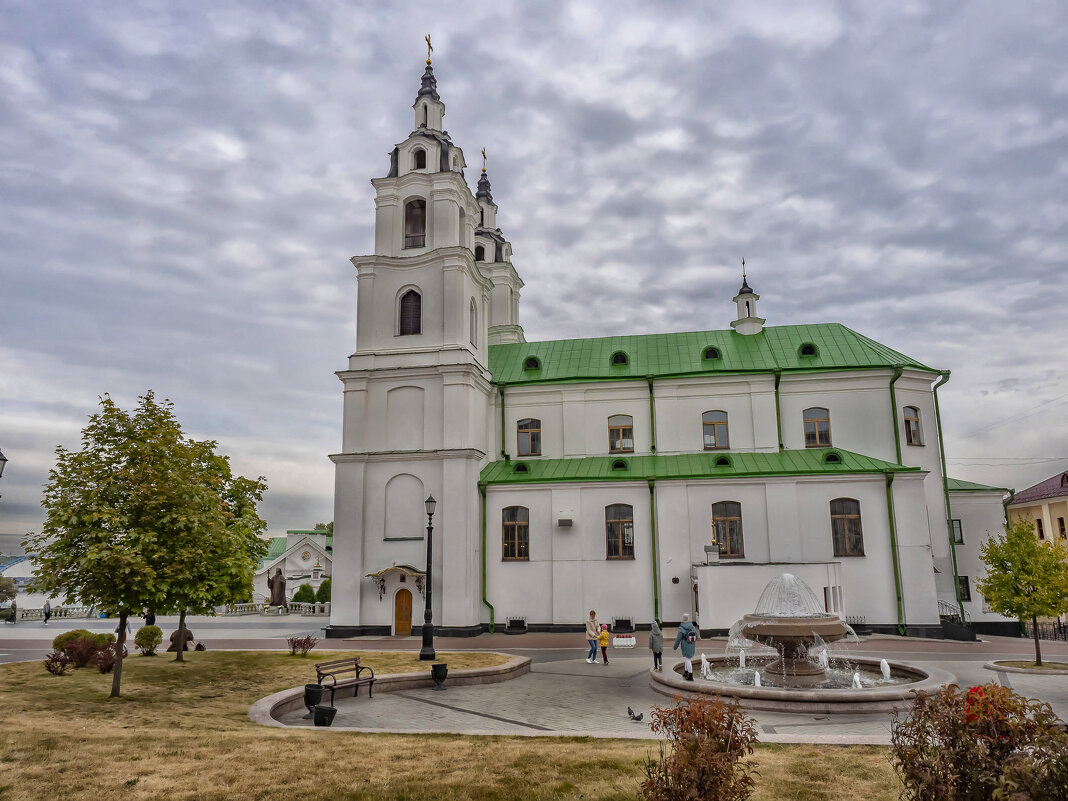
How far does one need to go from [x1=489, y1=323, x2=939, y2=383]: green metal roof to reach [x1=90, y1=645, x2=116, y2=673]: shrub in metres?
21.2

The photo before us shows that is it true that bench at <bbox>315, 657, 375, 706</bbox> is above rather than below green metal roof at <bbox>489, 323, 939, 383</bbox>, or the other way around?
below

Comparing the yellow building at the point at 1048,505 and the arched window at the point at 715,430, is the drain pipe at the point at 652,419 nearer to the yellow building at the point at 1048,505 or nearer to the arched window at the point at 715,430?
the arched window at the point at 715,430

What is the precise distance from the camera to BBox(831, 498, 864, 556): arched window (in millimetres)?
30562

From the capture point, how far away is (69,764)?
978cm

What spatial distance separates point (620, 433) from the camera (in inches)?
1406

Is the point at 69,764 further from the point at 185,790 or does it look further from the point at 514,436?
the point at 514,436

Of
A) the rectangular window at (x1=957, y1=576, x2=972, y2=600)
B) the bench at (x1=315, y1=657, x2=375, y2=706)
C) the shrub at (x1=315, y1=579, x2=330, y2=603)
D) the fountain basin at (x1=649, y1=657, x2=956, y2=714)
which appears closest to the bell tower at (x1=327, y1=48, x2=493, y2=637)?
the bench at (x1=315, y1=657, x2=375, y2=706)

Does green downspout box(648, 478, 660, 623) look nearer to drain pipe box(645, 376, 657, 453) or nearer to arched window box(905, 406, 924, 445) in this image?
drain pipe box(645, 376, 657, 453)

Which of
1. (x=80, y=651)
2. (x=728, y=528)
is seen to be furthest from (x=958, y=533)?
(x=80, y=651)

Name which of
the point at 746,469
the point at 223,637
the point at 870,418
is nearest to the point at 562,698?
the point at 746,469

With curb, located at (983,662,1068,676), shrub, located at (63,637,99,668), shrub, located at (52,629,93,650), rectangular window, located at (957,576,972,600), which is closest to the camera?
curb, located at (983,662,1068,676)

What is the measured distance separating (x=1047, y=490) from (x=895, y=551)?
33.2 m

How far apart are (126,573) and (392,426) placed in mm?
18330

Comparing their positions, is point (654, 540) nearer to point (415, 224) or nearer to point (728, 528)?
point (728, 528)
